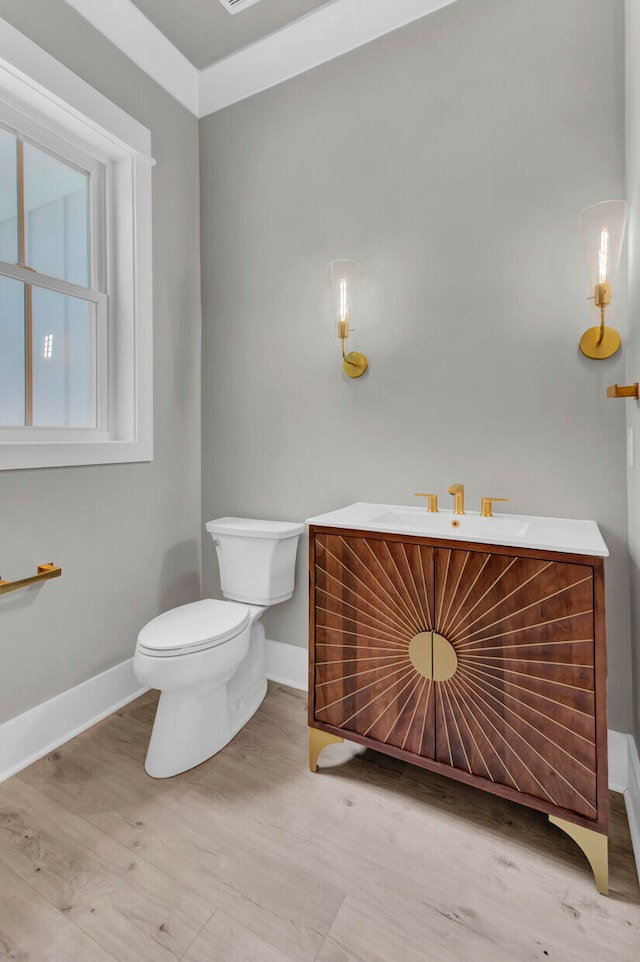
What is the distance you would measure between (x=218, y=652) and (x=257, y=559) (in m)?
0.44

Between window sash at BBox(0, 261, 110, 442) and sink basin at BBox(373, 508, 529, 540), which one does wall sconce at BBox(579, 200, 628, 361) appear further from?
window sash at BBox(0, 261, 110, 442)

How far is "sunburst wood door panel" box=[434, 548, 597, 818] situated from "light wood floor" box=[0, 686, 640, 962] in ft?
0.69

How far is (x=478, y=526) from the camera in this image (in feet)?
5.16

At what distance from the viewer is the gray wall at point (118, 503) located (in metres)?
1.58

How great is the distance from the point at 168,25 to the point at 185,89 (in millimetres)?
221

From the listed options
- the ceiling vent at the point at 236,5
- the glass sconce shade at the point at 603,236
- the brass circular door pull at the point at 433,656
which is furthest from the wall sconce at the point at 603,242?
the ceiling vent at the point at 236,5

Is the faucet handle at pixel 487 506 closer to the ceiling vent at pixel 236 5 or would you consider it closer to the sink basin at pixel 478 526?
the sink basin at pixel 478 526

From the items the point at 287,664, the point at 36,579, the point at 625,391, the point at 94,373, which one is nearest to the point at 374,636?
the point at 287,664

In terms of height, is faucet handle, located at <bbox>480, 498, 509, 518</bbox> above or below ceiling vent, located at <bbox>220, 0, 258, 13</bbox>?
below

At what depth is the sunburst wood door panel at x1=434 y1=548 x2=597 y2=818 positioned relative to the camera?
1142mm

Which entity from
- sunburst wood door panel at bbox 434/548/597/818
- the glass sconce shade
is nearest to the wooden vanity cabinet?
sunburst wood door panel at bbox 434/548/597/818

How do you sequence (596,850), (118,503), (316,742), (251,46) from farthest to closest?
(251,46), (118,503), (316,742), (596,850)

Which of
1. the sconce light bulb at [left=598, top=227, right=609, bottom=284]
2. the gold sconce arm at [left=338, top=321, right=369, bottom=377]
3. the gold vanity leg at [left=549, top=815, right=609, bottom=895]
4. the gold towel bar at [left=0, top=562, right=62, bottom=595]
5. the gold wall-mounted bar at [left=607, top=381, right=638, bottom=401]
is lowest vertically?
the gold vanity leg at [left=549, top=815, right=609, bottom=895]

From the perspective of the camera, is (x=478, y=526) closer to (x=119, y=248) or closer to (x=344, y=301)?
(x=344, y=301)
